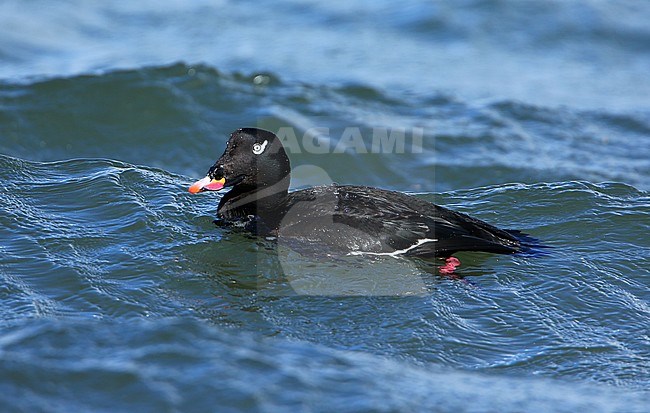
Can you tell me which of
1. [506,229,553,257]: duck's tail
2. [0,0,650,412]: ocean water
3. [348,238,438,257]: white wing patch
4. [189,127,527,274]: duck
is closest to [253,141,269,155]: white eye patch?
[189,127,527,274]: duck

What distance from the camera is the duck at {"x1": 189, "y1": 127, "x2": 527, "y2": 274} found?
731 centimetres

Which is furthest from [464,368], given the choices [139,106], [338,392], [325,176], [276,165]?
[139,106]

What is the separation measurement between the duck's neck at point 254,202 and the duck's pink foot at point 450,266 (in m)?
1.42

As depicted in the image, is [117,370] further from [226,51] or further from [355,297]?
[226,51]

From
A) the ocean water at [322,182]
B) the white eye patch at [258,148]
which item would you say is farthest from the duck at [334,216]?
the ocean water at [322,182]

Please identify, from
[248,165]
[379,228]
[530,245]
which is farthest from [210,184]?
[530,245]

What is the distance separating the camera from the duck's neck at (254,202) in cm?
785

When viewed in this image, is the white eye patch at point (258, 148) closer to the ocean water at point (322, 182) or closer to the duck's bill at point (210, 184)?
the duck's bill at point (210, 184)

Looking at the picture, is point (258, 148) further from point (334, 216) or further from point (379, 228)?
point (379, 228)

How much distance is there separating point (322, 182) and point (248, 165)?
3.20m

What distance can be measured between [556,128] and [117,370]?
8.42 metres

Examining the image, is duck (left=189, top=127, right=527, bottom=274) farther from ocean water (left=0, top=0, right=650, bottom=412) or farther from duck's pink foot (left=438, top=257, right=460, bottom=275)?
ocean water (left=0, top=0, right=650, bottom=412)

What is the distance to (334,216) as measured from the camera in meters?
7.38

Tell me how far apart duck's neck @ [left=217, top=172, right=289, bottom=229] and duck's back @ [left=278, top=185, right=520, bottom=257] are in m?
0.21
